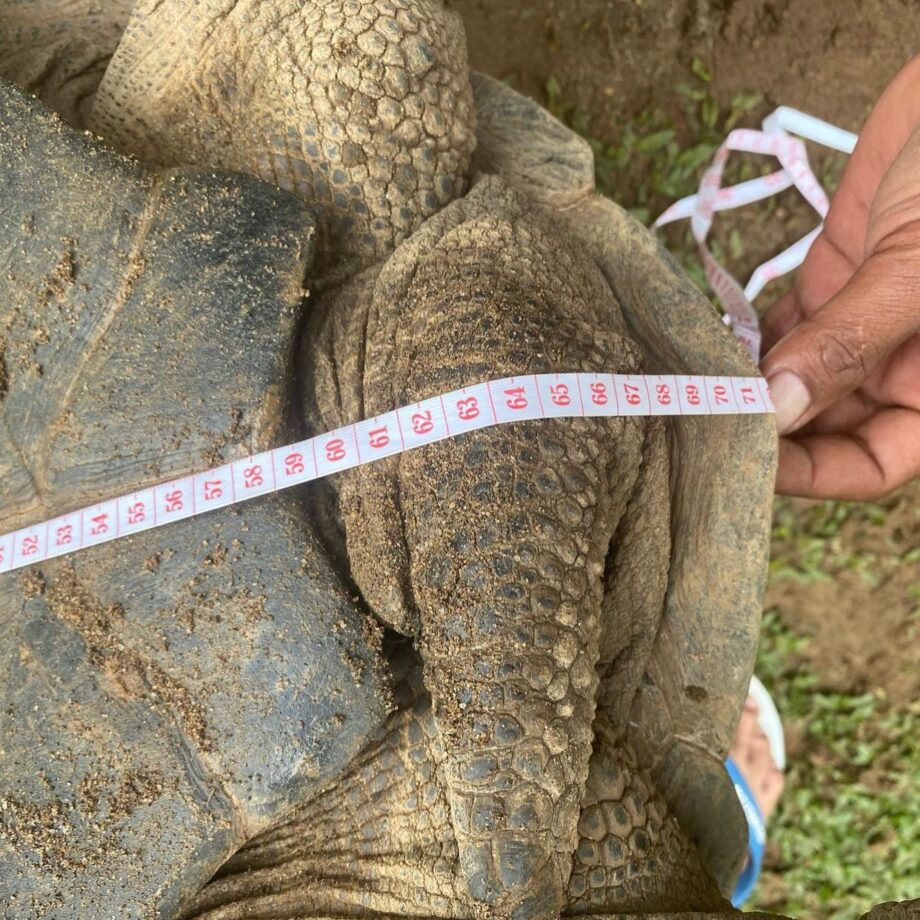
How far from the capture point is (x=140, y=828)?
1.39 metres

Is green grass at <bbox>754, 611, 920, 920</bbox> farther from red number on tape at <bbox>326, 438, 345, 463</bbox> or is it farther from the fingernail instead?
red number on tape at <bbox>326, 438, 345, 463</bbox>

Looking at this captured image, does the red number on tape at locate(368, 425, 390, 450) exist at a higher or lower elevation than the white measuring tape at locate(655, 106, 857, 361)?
higher

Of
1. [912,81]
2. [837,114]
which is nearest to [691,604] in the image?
[912,81]

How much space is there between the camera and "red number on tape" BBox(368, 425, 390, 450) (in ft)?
→ 5.03

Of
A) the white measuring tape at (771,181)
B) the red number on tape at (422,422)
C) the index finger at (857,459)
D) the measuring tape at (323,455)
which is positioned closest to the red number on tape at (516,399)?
the measuring tape at (323,455)

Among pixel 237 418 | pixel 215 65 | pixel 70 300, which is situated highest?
pixel 215 65

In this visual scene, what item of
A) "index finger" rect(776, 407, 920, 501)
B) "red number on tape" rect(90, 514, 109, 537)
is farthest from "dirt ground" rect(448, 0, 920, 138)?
"red number on tape" rect(90, 514, 109, 537)

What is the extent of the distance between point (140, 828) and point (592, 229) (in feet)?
5.02

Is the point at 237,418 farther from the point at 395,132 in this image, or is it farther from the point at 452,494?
the point at 395,132

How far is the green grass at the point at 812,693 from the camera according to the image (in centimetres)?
321

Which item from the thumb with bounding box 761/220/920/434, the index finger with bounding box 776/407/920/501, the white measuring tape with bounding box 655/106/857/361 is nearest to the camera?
the thumb with bounding box 761/220/920/434

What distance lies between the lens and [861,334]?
179cm

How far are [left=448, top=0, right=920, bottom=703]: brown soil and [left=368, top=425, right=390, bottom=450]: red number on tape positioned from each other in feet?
6.95

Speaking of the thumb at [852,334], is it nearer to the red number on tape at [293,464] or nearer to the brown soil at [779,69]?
the red number on tape at [293,464]
